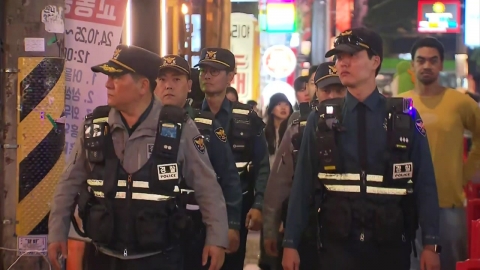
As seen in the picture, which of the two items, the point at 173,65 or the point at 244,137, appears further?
the point at 244,137

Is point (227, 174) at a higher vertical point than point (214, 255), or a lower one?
higher

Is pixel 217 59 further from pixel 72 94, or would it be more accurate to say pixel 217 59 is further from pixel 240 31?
pixel 240 31

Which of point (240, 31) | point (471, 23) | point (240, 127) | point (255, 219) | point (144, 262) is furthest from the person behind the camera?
point (471, 23)

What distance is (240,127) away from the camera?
5434 millimetres

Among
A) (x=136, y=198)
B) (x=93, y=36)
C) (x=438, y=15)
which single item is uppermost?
(x=438, y=15)

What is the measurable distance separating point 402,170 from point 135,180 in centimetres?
145

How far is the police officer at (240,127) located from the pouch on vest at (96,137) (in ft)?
5.76

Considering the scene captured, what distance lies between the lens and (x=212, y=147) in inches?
184

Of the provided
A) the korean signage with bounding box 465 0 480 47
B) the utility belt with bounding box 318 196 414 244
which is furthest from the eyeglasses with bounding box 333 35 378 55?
the korean signage with bounding box 465 0 480 47

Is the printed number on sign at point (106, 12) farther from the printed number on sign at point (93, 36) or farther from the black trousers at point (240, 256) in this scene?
the black trousers at point (240, 256)

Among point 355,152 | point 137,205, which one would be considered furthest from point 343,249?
point 137,205

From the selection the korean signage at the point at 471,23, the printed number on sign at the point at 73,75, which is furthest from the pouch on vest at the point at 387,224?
the korean signage at the point at 471,23

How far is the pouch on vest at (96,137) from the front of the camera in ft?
12.2

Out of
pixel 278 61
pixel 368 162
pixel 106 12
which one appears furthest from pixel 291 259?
pixel 278 61
